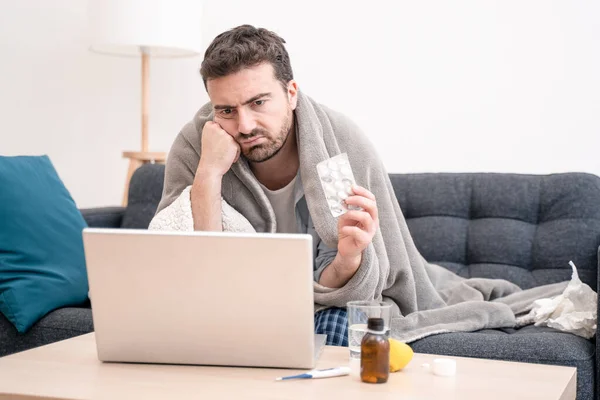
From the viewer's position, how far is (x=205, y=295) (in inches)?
49.6

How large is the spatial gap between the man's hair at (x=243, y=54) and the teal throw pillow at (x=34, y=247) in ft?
2.51

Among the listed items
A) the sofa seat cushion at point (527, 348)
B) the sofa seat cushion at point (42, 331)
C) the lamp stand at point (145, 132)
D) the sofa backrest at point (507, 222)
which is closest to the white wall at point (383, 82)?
the lamp stand at point (145, 132)

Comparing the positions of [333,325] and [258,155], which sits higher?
A: [258,155]

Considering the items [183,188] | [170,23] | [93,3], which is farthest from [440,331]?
[93,3]

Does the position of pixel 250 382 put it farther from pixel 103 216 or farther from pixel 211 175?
pixel 103 216

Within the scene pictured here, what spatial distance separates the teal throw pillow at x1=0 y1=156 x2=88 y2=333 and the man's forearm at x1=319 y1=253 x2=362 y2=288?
865 millimetres

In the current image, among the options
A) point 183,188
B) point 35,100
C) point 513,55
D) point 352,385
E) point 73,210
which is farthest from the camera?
point 35,100

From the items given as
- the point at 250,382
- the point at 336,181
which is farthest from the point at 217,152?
the point at 250,382

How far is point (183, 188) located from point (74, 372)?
0.82m

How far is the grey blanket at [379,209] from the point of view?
76.3 inches

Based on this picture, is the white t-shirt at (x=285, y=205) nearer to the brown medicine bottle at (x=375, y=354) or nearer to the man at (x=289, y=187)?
the man at (x=289, y=187)

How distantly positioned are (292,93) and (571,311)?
2.97 ft

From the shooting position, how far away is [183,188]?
2.06m

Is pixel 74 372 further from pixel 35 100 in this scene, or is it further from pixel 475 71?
→ pixel 35 100
